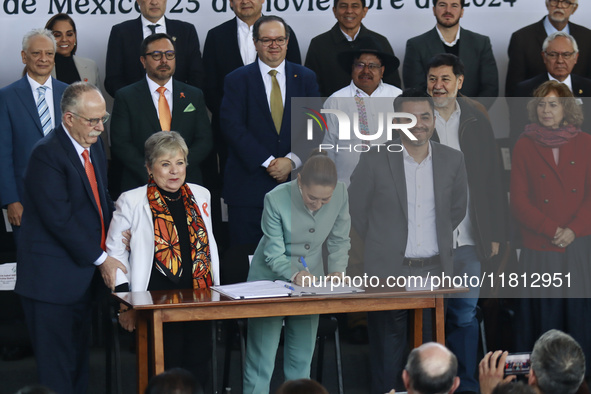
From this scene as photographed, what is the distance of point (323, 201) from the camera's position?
4316 mm

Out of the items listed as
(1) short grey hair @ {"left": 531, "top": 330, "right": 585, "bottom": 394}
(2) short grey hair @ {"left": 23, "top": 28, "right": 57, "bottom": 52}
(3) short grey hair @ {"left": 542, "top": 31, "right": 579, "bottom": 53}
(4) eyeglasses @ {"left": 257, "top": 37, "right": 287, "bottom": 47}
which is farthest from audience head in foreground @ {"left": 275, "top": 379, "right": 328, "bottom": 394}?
(3) short grey hair @ {"left": 542, "top": 31, "right": 579, "bottom": 53}

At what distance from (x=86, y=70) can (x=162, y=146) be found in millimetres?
1894

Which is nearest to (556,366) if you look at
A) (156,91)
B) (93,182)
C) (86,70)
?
(93,182)

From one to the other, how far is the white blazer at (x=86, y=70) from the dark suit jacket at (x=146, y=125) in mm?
547

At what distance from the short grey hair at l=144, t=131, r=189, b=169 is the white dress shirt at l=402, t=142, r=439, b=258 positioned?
1.14m

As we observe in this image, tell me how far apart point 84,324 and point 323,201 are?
128cm

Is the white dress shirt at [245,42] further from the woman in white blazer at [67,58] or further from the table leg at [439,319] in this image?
the table leg at [439,319]

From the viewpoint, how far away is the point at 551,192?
16.5ft

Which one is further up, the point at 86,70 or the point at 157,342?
the point at 86,70

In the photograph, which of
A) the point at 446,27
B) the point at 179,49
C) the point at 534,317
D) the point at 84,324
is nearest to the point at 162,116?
the point at 179,49

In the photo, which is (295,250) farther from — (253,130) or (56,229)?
(253,130)

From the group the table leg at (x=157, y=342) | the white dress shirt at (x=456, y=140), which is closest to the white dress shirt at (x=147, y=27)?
the white dress shirt at (x=456, y=140)

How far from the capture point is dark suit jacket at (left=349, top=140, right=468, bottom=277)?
4484 mm

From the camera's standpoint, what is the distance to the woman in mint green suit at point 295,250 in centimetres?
425
